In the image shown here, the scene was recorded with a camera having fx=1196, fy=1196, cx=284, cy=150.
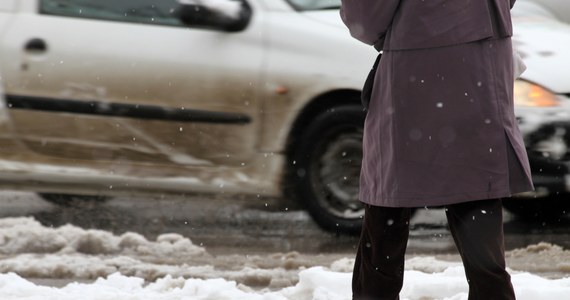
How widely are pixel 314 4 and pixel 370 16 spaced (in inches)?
128

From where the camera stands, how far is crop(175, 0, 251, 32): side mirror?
639cm

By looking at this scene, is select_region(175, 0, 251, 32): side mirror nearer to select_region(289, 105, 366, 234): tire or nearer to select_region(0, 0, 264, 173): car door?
select_region(0, 0, 264, 173): car door

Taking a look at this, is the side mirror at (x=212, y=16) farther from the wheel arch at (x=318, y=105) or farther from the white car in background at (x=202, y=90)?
the wheel arch at (x=318, y=105)

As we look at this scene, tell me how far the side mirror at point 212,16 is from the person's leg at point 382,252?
2.98m

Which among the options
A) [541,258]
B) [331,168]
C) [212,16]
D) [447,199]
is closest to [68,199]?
[212,16]

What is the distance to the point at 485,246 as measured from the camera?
3.37m

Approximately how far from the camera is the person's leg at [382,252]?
11.5 ft

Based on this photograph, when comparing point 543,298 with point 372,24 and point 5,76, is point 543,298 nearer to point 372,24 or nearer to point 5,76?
point 372,24

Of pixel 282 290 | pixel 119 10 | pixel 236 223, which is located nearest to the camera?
pixel 282 290

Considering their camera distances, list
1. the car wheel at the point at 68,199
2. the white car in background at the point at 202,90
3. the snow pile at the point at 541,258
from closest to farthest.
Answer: the snow pile at the point at 541,258, the white car in background at the point at 202,90, the car wheel at the point at 68,199

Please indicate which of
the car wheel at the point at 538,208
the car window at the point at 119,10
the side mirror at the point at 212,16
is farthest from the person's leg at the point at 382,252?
the car wheel at the point at 538,208

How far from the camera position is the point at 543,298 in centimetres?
462

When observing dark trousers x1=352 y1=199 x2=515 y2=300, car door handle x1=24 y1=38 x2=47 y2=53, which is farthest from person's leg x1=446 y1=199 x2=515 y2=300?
car door handle x1=24 y1=38 x2=47 y2=53

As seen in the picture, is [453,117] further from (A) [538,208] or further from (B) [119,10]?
(A) [538,208]
